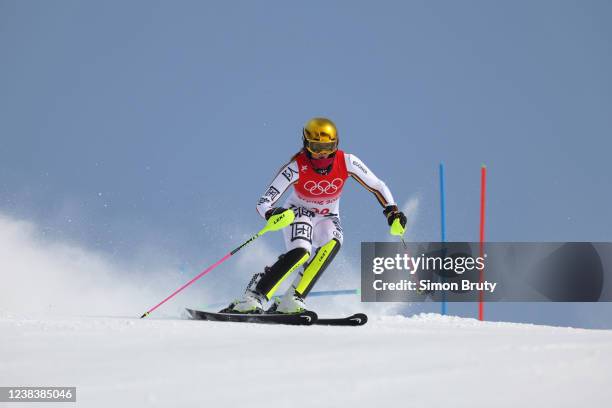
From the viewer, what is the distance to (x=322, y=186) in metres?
6.03

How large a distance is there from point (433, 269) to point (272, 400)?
5.17 meters

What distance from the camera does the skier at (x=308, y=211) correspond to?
590cm

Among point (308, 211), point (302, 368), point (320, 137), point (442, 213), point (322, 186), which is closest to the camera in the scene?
point (302, 368)

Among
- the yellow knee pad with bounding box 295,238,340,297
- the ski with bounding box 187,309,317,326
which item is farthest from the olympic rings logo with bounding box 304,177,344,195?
the ski with bounding box 187,309,317,326

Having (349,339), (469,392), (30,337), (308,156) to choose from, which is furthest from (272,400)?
(308,156)

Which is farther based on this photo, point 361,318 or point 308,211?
point 308,211

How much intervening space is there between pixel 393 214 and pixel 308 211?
72 cm

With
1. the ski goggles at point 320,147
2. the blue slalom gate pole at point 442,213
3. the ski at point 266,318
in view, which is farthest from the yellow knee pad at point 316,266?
the blue slalom gate pole at point 442,213

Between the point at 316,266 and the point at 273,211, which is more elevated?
the point at 273,211

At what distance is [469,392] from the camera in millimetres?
3088

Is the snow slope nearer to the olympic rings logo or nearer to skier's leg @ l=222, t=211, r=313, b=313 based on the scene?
skier's leg @ l=222, t=211, r=313, b=313

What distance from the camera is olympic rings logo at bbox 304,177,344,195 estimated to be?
6.01 meters

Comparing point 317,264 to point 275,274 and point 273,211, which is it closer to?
point 275,274

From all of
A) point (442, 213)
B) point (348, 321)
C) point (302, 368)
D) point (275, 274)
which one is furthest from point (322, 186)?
point (302, 368)
